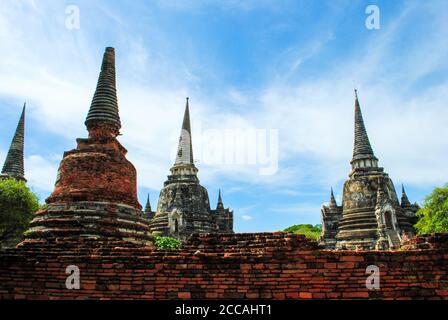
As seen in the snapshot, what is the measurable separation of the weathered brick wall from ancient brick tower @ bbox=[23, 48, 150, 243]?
2.35 meters

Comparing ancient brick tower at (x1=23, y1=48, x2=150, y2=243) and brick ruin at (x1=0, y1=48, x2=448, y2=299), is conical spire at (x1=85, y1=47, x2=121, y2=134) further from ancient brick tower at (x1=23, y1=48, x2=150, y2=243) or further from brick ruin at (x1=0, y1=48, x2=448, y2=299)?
brick ruin at (x1=0, y1=48, x2=448, y2=299)

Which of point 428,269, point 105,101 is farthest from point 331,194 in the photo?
point 428,269

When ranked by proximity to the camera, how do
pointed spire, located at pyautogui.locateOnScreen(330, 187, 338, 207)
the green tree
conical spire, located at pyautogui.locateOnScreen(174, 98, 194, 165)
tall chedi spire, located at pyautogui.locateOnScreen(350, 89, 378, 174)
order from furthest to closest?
conical spire, located at pyautogui.locateOnScreen(174, 98, 194, 165) → pointed spire, located at pyautogui.locateOnScreen(330, 187, 338, 207) → tall chedi spire, located at pyautogui.locateOnScreen(350, 89, 378, 174) → the green tree

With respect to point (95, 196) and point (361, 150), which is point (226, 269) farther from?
point (361, 150)

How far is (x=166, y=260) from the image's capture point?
7500 millimetres

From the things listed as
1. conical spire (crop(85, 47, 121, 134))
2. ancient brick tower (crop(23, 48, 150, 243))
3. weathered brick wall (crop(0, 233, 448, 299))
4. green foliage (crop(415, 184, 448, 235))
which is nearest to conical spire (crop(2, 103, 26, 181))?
conical spire (crop(85, 47, 121, 134))

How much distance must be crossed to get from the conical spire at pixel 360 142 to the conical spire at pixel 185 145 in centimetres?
1470

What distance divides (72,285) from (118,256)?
1119 millimetres

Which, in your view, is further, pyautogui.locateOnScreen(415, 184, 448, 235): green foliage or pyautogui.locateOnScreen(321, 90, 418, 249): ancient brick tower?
pyautogui.locateOnScreen(321, 90, 418, 249): ancient brick tower

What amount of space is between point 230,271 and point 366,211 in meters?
22.7

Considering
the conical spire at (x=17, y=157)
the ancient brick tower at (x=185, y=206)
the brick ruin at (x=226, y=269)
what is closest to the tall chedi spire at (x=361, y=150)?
the ancient brick tower at (x=185, y=206)

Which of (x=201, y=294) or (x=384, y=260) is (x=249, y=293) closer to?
(x=201, y=294)

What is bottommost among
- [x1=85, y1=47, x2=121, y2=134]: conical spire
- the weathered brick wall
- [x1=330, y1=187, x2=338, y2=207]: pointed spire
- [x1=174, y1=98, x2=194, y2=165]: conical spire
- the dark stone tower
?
the weathered brick wall

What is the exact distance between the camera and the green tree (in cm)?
2173
